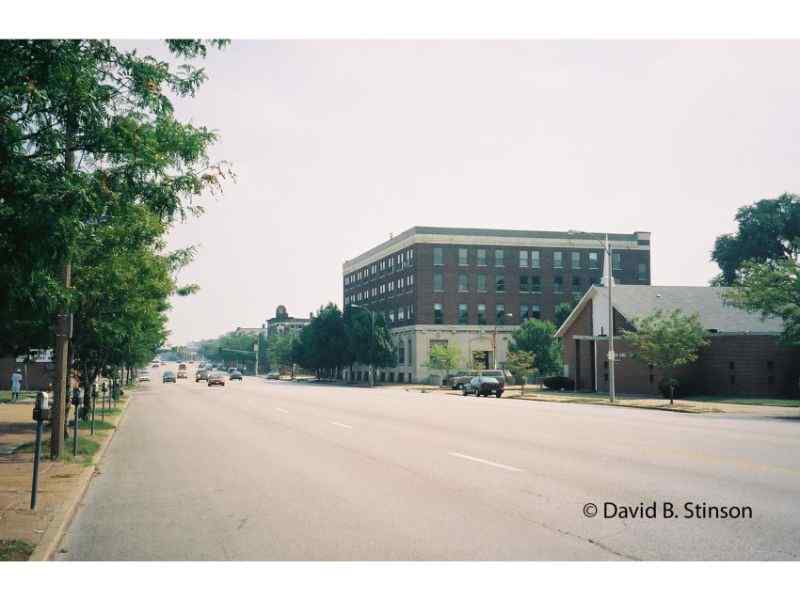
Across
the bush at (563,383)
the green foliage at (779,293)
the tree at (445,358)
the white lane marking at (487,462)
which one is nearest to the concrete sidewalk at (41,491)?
the white lane marking at (487,462)

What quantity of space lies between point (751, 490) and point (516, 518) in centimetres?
382

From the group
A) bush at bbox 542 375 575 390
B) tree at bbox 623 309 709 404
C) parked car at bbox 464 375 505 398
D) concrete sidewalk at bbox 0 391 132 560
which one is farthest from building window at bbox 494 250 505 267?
concrete sidewalk at bbox 0 391 132 560

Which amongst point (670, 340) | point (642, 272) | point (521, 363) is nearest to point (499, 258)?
point (642, 272)

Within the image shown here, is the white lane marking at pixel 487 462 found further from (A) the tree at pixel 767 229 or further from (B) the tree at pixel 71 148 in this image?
(A) the tree at pixel 767 229

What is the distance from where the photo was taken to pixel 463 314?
290 ft

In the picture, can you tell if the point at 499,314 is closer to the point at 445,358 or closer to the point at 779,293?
the point at 445,358

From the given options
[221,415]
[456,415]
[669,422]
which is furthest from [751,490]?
[221,415]

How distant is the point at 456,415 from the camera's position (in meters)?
28.0

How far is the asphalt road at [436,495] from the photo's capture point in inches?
300

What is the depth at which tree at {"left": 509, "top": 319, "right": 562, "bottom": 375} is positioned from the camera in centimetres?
7200

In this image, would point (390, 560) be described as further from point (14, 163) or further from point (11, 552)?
point (14, 163)

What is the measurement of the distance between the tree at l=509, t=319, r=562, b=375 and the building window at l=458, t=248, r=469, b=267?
17.2m

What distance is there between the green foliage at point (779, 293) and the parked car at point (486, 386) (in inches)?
817

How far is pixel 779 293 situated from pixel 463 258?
57964 millimetres
